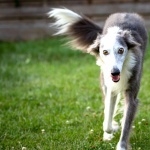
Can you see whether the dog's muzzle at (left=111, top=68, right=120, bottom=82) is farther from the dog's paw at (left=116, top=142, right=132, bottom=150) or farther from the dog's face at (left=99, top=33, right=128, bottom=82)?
the dog's paw at (left=116, top=142, right=132, bottom=150)

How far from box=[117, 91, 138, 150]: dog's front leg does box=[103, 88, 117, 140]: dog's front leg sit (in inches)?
11.7

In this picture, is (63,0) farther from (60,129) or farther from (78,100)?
(60,129)

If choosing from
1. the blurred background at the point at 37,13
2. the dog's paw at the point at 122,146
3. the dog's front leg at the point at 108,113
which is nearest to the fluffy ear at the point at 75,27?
the dog's front leg at the point at 108,113

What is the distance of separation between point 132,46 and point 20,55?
608 centimetres

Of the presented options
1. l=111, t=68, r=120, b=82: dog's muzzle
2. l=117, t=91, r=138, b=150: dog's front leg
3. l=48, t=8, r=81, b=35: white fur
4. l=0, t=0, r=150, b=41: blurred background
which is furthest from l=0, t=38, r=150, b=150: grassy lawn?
l=0, t=0, r=150, b=41: blurred background

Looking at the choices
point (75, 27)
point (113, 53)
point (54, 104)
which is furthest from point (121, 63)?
point (54, 104)

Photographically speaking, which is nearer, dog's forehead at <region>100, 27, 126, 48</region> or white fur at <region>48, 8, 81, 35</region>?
dog's forehead at <region>100, 27, 126, 48</region>

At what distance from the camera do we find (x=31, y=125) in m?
5.68

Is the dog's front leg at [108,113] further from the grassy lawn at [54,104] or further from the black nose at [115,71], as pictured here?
the black nose at [115,71]

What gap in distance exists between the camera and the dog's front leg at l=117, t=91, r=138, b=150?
484 centimetres

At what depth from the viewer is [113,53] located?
4.59 metres

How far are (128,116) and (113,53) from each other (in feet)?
2.52

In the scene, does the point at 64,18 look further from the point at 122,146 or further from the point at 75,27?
the point at 122,146

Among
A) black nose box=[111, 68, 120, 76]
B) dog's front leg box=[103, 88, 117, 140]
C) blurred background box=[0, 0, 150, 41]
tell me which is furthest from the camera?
blurred background box=[0, 0, 150, 41]
